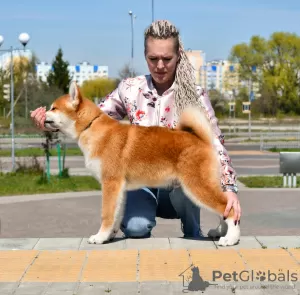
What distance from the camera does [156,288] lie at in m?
4.50

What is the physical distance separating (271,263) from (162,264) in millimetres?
901

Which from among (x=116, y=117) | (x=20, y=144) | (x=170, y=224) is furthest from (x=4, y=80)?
(x=116, y=117)

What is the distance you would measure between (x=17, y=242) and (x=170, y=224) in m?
4.99

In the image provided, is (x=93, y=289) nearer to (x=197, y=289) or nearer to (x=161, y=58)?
(x=197, y=289)

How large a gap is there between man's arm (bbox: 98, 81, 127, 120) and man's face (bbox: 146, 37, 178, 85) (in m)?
0.53

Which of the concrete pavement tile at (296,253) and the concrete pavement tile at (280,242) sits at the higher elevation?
the concrete pavement tile at (296,253)

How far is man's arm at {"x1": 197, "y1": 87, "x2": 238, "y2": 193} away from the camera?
548 cm

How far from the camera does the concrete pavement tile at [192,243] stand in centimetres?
555

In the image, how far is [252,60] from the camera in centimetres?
7231

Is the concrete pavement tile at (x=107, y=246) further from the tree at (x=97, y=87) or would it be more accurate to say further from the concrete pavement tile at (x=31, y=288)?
the tree at (x=97, y=87)

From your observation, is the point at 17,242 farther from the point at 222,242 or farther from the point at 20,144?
the point at 20,144

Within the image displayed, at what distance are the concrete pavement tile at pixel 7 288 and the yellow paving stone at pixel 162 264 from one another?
97 cm

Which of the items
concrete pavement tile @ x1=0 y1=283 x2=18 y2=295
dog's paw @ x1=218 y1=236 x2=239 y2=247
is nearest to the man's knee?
dog's paw @ x1=218 y1=236 x2=239 y2=247

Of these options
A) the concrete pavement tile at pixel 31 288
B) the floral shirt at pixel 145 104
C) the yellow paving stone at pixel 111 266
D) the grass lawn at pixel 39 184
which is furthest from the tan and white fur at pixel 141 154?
the grass lawn at pixel 39 184
